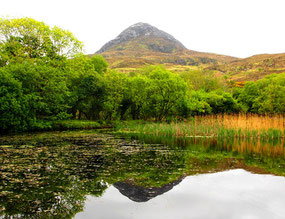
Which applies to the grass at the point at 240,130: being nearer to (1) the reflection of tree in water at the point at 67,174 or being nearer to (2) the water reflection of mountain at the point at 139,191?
(1) the reflection of tree in water at the point at 67,174

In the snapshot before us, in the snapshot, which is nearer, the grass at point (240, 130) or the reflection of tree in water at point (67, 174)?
the reflection of tree in water at point (67, 174)

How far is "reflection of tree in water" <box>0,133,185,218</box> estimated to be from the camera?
6.20 metres

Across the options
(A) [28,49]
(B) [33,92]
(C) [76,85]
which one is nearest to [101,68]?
(C) [76,85]

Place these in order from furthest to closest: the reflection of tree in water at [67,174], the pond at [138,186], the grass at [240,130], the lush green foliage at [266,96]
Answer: the lush green foliage at [266,96] < the grass at [240,130] < the reflection of tree in water at [67,174] < the pond at [138,186]

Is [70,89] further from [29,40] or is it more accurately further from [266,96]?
[266,96]

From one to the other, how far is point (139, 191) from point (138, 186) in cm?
41

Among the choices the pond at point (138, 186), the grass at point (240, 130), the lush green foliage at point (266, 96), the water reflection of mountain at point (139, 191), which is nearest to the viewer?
the pond at point (138, 186)

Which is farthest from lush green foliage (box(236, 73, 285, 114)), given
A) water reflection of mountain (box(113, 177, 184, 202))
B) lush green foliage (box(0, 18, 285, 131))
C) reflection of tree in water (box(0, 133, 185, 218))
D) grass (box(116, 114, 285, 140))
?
water reflection of mountain (box(113, 177, 184, 202))

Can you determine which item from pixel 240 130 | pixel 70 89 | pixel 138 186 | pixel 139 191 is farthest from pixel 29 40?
pixel 139 191

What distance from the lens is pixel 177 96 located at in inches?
1453

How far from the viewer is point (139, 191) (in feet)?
24.4

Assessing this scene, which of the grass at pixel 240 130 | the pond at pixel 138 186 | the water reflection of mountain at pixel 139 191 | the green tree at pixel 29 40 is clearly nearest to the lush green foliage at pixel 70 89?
the green tree at pixel 29 40

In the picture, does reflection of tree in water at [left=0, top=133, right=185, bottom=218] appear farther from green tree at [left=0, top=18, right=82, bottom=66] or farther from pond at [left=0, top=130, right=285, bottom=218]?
green tree at [left=0, top=18, right=82, bottom=66]

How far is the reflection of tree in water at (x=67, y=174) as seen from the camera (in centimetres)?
620
